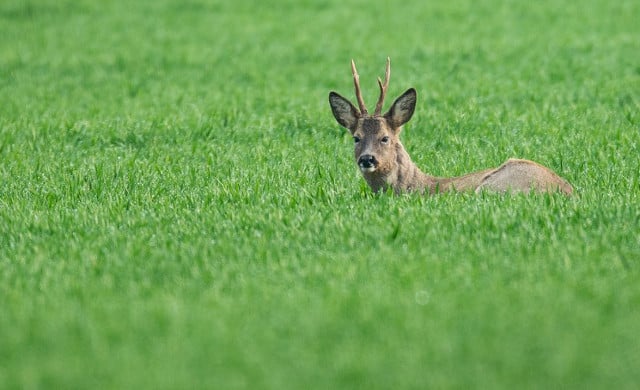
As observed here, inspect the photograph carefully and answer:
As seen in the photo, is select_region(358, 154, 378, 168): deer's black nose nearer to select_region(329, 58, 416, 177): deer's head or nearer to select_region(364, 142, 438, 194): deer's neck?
select_region(329, 58, 416, 177): deer's head

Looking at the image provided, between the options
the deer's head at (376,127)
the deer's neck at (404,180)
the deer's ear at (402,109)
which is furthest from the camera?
the deer's ear at (402,109)

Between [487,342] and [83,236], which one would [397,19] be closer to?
[83,236]

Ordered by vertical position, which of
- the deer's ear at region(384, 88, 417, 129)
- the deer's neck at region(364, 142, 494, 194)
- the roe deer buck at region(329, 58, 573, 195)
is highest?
the deer's ear at region(384, 88, 417, 129)

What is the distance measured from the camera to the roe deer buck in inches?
384

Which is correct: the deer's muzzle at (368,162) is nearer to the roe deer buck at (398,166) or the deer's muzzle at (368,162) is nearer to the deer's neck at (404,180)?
the roe deer buck at (398,166)

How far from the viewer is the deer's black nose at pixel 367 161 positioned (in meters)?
10.1

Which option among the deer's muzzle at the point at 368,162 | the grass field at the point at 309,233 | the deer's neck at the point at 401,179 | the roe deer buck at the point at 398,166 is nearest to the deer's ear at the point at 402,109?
the roe deer buck at the point at 398,166

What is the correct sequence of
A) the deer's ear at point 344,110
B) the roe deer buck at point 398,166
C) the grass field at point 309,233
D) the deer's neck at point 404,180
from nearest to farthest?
the grass field at point 309,233 → the roe deer buck at point 398,166 → the deer's neck at point 404,180 → the deer's ear at point 344,110

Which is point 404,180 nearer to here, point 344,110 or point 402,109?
point 402,109

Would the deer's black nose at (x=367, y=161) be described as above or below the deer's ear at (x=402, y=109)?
below

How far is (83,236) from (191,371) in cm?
333

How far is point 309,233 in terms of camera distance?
848 centimetres

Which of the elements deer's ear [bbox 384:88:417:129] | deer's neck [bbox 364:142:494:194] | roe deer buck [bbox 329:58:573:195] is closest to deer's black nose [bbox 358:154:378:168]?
roe deer buck [bbox 329:58:573:195]

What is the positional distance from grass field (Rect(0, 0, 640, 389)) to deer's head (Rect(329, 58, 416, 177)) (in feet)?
1.26
